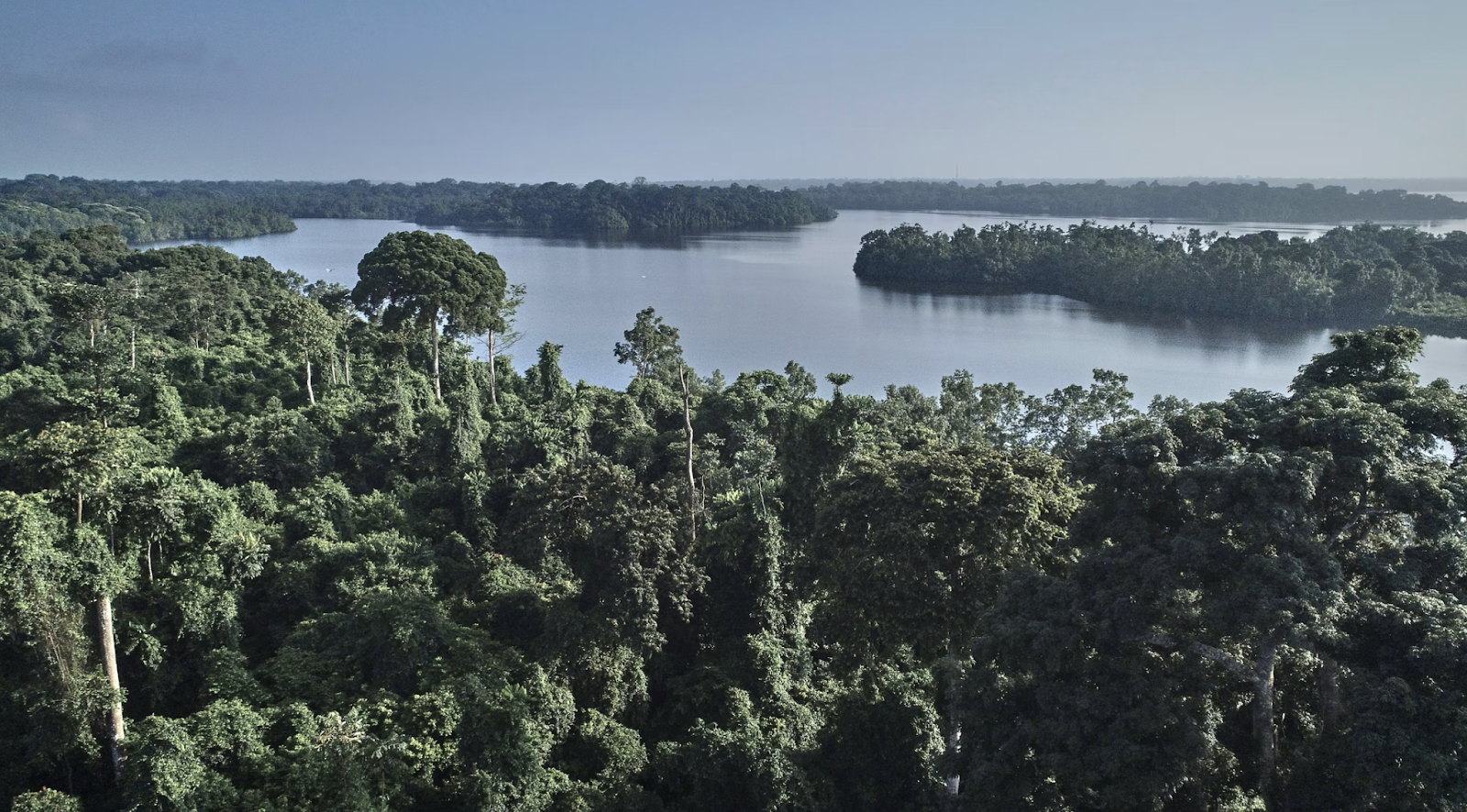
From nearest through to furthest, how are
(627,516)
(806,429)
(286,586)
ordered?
(627,516) → (286,586) → (806,429)

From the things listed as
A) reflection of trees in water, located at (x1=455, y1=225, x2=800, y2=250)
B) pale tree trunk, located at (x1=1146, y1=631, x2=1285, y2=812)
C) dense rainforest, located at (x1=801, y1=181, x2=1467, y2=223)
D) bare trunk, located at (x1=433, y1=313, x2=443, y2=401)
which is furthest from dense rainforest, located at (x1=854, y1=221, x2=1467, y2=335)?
dense rainforest, located at (x1=801, y1=181, x2=1467, y2=223)

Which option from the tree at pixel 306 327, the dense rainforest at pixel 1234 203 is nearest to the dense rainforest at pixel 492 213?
the dense rainforest at pixel 1234 203

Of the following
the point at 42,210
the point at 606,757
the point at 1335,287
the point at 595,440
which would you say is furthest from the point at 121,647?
the point at 42,210

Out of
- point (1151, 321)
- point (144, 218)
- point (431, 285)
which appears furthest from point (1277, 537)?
point (144, 218)

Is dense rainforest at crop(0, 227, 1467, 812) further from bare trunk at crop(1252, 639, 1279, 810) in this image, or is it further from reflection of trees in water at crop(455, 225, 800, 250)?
reflection of trees in water at crop(455, 225, 800, 250)

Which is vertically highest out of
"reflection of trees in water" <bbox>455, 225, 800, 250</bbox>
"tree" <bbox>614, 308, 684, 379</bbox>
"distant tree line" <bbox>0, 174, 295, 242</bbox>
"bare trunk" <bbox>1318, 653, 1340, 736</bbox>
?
"distant tree line" <bbox>0, 174, 295, 242</bbox>

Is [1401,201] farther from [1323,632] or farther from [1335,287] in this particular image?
[1323,632]
